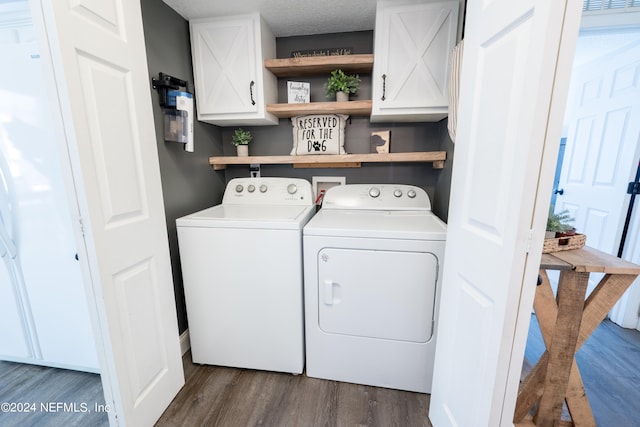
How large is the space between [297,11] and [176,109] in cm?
93

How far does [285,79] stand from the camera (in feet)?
6.52

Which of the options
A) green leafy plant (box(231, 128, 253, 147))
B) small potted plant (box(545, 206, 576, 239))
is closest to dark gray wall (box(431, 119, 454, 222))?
small potted plant (box(545, 206, 576, 239))

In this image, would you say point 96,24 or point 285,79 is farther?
point 285,79

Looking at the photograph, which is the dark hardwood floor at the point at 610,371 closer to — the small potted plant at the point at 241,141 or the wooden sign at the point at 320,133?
the wooden sign at the point at 320,133

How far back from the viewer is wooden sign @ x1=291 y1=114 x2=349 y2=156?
1.93 metres

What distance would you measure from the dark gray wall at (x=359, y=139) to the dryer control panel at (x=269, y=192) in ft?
0.70

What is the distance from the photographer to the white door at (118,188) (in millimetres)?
896

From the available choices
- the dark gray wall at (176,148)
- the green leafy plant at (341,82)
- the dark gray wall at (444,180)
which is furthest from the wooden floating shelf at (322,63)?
the dark gray wall at (444,180)

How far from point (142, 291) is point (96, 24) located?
108 cm

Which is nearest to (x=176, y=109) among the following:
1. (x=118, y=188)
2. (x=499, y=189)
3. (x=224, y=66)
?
(x=224, y=66)

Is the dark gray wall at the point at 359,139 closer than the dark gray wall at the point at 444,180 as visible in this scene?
No

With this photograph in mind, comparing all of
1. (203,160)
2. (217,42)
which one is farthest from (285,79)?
(203,160)

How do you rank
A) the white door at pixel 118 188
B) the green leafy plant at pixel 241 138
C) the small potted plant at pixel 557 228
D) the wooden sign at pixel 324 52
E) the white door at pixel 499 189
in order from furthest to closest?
the green leafy plant at pixel 241 138 → the wooden sign at pixel 324 52 → the small potted plant at pixel 557 228 → the white door at pixel 118 188 → the white door at pixel 499 189

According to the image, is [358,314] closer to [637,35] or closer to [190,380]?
[190,380]
